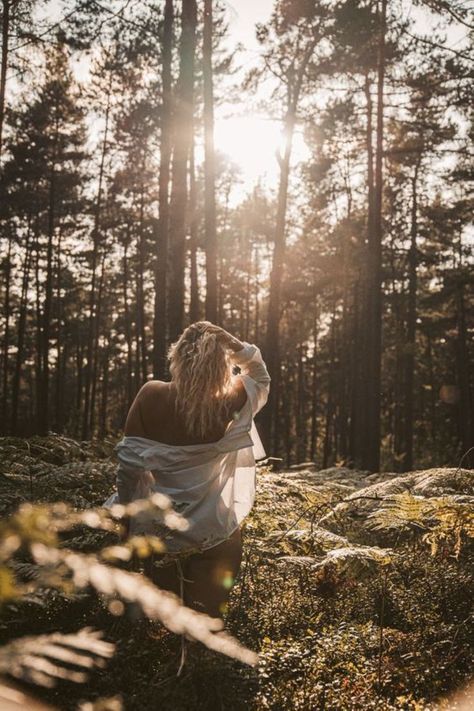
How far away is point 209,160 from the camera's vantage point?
14.6 metres

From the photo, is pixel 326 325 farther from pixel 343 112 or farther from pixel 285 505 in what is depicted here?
pixel 285 505

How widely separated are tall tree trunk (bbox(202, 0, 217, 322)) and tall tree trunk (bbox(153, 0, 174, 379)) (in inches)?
34.7

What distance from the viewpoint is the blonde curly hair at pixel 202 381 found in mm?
3961

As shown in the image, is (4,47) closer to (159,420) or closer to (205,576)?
(159,420)

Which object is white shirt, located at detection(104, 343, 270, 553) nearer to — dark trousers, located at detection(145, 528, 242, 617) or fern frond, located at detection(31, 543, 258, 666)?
dark trousers, located at detection(145, 528, 242, 617)

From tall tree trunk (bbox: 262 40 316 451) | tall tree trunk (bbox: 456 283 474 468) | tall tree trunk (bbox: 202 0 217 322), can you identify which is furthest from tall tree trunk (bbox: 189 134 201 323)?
tall tree trunk (bbox: 456 283 474 468)

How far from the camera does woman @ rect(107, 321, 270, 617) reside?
12.6 ft

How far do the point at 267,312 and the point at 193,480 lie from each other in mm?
22904

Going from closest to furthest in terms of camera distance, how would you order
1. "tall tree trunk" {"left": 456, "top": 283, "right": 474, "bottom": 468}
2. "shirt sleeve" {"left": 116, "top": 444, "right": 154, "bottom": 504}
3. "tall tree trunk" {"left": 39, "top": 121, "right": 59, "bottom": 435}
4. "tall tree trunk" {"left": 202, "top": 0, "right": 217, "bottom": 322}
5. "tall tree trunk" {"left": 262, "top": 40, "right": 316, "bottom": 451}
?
1. "shirt sleeve" {"left": 116, "top": 444, "right": 154, "bottom": 504}
2. "tall tree trunk" {"left": 202, "top": 0, "right": 217, "bottom": 322}
3. "tall tree trunk" {"left": 262, "top": 40, "right": 316, "bottom": 451}
4. "tall tree trunk" {"left": 39, "top": 121, "right": 59, "bottom": 435}
5. "tall tree trunk" {"left": 456, "top": 283, "right": 474, "bottom": 468}

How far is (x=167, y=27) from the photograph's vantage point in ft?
47.8

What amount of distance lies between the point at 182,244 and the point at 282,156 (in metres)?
8.40

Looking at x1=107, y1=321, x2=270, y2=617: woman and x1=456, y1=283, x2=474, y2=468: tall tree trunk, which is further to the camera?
x1=456, y1=283, x2=474, y2=468: tall tree trunk

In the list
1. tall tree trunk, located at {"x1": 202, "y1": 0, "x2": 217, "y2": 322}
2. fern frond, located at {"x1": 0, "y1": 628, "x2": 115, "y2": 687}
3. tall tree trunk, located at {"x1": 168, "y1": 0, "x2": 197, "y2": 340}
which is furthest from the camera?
tall tree trunk, located at {"x1": 202, "y1": 0, "x2": 217, "y2": 322}

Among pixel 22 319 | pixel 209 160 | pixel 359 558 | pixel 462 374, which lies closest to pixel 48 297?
pixel 22 319
